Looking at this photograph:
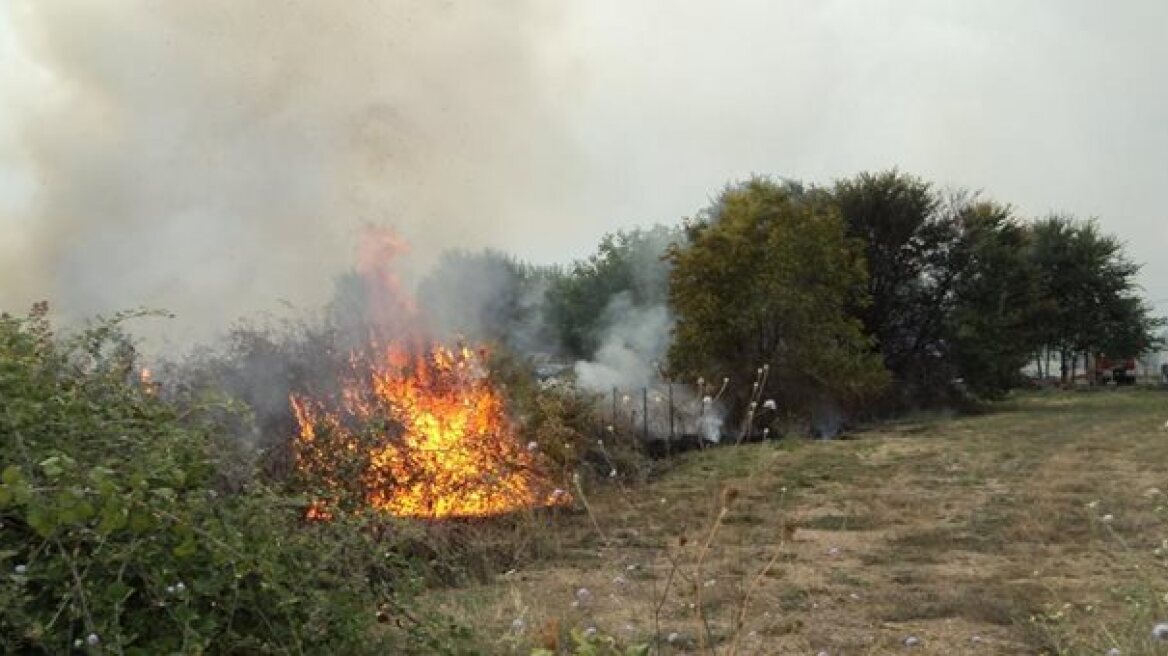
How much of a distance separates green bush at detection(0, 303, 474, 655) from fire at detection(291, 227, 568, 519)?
2.26m

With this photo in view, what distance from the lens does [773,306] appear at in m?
19.4

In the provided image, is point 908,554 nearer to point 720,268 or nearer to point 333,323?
point 333,323

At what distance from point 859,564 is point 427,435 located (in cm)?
332

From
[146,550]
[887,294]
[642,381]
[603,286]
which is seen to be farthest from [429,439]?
[603,286]

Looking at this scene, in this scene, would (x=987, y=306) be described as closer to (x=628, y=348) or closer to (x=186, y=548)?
(x=628, y=348)

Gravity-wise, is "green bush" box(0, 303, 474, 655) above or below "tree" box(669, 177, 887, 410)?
below

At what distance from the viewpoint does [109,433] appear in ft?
10.0

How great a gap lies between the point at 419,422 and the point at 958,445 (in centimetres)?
1053

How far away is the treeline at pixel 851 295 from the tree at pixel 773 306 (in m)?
0.03

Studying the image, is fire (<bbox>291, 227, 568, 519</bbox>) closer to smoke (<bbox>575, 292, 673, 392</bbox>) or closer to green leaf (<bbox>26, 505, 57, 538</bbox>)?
green leaf (<bbox>26, 505, 57, 538</bbox>)

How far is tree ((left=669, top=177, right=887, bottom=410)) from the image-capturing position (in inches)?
761

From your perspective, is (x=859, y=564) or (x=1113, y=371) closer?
(x=859, y=564)

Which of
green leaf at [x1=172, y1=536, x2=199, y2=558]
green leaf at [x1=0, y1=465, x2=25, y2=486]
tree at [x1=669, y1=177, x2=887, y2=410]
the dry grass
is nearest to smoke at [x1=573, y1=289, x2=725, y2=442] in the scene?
tree at [x1=669, y1=177, x2=887, y2=410]

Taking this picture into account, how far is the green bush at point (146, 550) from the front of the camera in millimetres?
2439
